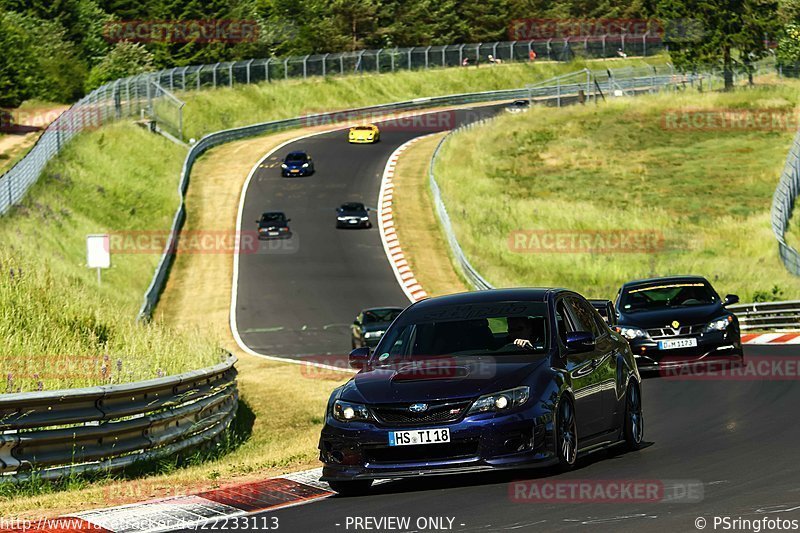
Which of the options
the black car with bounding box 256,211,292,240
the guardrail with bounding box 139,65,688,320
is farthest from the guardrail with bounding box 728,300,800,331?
the black car with bounding box 256,211,292,240

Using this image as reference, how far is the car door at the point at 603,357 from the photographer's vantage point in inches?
469

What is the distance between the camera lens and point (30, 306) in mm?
17391

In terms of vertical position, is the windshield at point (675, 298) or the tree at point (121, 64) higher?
the windshield at point (675, 298)

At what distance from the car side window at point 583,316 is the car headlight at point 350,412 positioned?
2559 millimetres

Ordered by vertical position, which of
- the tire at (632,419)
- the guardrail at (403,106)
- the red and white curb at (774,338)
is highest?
the tire at (632,419)

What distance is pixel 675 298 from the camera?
22203mm

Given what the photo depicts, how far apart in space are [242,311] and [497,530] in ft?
120

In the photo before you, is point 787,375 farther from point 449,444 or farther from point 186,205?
point 186,205

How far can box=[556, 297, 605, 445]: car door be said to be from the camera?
11.3 metres

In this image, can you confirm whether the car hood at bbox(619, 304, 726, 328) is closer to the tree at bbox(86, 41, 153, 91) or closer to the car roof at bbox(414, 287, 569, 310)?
the car roof at bbox(414, 287, 569, 310)

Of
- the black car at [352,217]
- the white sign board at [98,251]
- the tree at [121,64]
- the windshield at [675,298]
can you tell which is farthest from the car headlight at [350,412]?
the tree at [121,64]

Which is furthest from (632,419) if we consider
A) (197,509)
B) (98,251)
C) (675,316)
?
(98,251)

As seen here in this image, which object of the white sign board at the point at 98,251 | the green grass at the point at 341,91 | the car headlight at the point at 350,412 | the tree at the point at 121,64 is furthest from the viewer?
the tree at the point at 121,64

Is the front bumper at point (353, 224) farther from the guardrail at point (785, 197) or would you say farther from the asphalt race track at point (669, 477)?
the asphalt race track at point (669, 477)
